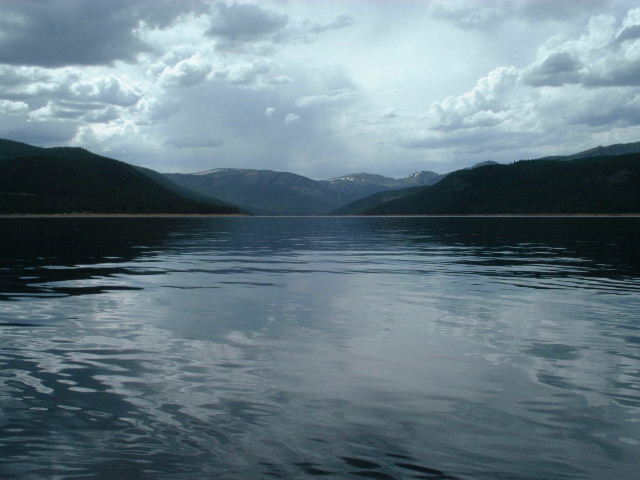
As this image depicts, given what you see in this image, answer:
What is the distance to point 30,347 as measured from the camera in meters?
18.2

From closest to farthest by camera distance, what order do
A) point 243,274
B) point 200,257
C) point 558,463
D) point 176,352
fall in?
point 558,463 < point 176,352 < point 243,274 < point 200,257

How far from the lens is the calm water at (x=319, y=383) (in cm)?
1004

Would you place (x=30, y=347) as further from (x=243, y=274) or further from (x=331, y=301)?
(x=243, y=274)

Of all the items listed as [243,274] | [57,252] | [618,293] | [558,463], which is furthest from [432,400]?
[57,252]

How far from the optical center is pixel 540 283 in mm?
35500

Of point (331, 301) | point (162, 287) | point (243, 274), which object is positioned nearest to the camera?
point (331, 301)

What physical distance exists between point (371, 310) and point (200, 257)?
34213mm

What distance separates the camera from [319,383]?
14.8 m

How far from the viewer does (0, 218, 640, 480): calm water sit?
32.9ft

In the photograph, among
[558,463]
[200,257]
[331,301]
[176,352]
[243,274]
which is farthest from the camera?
[200,257]

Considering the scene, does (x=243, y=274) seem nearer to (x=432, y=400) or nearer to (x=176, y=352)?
(x=176, y=352)

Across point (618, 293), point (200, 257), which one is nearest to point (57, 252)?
point (200, 257)

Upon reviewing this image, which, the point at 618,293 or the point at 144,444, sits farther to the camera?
the point at 618,293

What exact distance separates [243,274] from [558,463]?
3288cm
